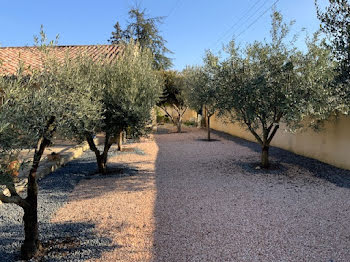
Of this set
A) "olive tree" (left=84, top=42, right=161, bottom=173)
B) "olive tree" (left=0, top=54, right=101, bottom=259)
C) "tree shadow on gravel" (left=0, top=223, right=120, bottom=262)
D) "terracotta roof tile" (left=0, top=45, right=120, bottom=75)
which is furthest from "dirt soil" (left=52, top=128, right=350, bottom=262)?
"terracotta roof tile" (left=0, top=45, right=120, bottom=75)

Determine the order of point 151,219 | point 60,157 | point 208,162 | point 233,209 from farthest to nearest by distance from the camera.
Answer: point 208,162 < point 60,157 < point 233,209 < point 151,219

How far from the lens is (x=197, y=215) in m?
4.96

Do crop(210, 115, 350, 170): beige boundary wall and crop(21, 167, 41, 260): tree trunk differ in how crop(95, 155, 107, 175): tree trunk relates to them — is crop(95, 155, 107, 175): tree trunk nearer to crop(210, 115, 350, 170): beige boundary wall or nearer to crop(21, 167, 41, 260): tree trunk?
crop(21, 167, 41, 260): tree trunk

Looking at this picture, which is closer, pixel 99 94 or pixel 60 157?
pixel 99 94

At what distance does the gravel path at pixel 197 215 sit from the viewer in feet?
12.2

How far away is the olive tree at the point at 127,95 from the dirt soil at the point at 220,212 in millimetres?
1535

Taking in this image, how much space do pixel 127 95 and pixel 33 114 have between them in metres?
3.60

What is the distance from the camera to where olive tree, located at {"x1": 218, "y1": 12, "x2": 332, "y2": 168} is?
6.86 meters

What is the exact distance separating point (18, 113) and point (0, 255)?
2.08 meters

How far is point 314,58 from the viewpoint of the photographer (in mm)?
7230

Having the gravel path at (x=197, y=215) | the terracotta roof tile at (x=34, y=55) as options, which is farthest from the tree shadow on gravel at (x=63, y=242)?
the terracotta roof tile at (x=34, y=55)

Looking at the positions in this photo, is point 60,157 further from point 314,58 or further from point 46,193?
point 314,58

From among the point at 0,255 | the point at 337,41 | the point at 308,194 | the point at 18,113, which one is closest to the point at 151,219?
the point at 0,255

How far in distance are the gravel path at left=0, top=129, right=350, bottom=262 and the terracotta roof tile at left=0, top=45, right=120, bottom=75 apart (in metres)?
2.57
